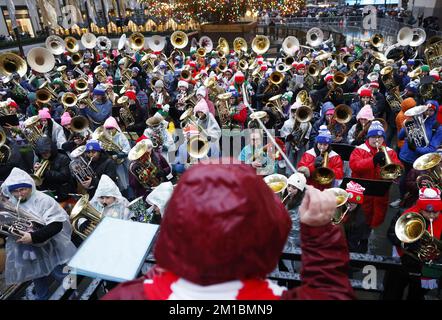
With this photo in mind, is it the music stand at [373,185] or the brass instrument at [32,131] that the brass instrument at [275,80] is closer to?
the music stand at [373,185]

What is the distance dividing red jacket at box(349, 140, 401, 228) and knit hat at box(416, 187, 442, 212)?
1.00 m

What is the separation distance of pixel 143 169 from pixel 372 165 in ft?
12.0

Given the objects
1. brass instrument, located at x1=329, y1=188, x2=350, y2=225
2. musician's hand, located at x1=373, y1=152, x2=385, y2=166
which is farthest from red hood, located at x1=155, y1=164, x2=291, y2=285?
musician's hand, located at x1=373, y1=152, x2=385, y2=166

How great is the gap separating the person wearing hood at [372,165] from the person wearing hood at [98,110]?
600 centimetres

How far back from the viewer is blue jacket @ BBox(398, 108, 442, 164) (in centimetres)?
571

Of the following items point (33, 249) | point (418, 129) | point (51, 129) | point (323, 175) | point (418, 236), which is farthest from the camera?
point (51, 129)

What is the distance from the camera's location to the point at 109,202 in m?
4.33

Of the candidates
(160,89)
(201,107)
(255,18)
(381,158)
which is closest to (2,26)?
(255,18)

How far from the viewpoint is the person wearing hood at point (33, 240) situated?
3.77 metres

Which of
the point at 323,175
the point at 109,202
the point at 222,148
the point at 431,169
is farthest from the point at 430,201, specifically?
the point at 222,148

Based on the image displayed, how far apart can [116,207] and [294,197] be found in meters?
2.46

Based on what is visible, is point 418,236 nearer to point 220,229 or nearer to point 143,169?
point 220,229

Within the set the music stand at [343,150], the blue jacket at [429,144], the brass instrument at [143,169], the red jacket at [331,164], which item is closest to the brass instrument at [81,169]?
the brass instrument at [143,169]

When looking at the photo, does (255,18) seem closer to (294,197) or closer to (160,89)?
(160,89)
